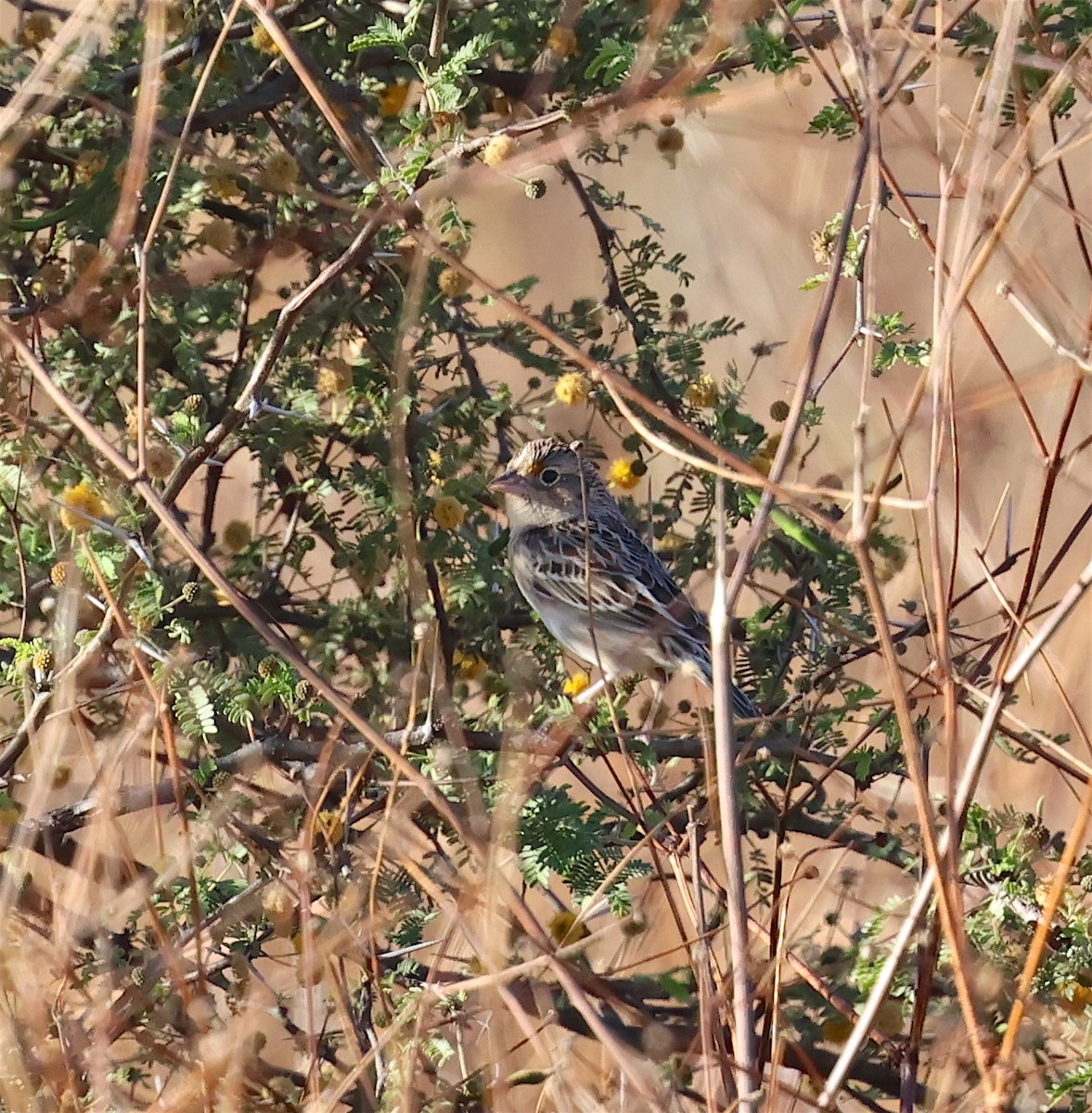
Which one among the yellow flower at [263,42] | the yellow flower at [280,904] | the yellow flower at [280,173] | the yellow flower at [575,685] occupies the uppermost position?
the yellow flower at [263,42]

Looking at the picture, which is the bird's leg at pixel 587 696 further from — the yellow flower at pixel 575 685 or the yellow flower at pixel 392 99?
the yellow flower at pixel 392 99

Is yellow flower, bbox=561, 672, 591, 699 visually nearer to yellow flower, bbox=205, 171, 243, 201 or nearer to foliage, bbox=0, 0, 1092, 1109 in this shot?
foliage, bbox=0, 0, 1092, 1109

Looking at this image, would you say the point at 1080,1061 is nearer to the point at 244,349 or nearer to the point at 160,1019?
the point at 160,1019

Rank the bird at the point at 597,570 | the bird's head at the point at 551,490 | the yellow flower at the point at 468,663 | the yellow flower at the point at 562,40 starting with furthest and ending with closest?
the bird's head at the point at 551,490 < the bird at the point at 597,570 < the yellow flower at the point at 468,663 < the yellow flower at the point at 562,40

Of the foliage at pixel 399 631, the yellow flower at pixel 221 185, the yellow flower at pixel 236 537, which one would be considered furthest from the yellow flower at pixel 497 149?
the yellow flower at pixel 236 537

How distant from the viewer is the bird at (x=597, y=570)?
426cm

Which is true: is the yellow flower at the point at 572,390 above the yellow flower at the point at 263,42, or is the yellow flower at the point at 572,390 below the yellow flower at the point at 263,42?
below

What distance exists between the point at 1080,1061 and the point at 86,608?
193cm

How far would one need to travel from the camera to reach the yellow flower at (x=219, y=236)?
121 inches

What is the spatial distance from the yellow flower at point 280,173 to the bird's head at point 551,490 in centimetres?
169

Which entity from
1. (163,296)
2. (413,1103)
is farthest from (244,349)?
(413,1103)

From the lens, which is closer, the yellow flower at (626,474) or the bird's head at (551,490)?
the yellow flower at (626,474)

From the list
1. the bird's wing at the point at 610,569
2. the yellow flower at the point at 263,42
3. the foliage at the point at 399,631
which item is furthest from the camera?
the bird's wing at the point at 610,569

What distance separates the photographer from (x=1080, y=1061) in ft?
6.94
